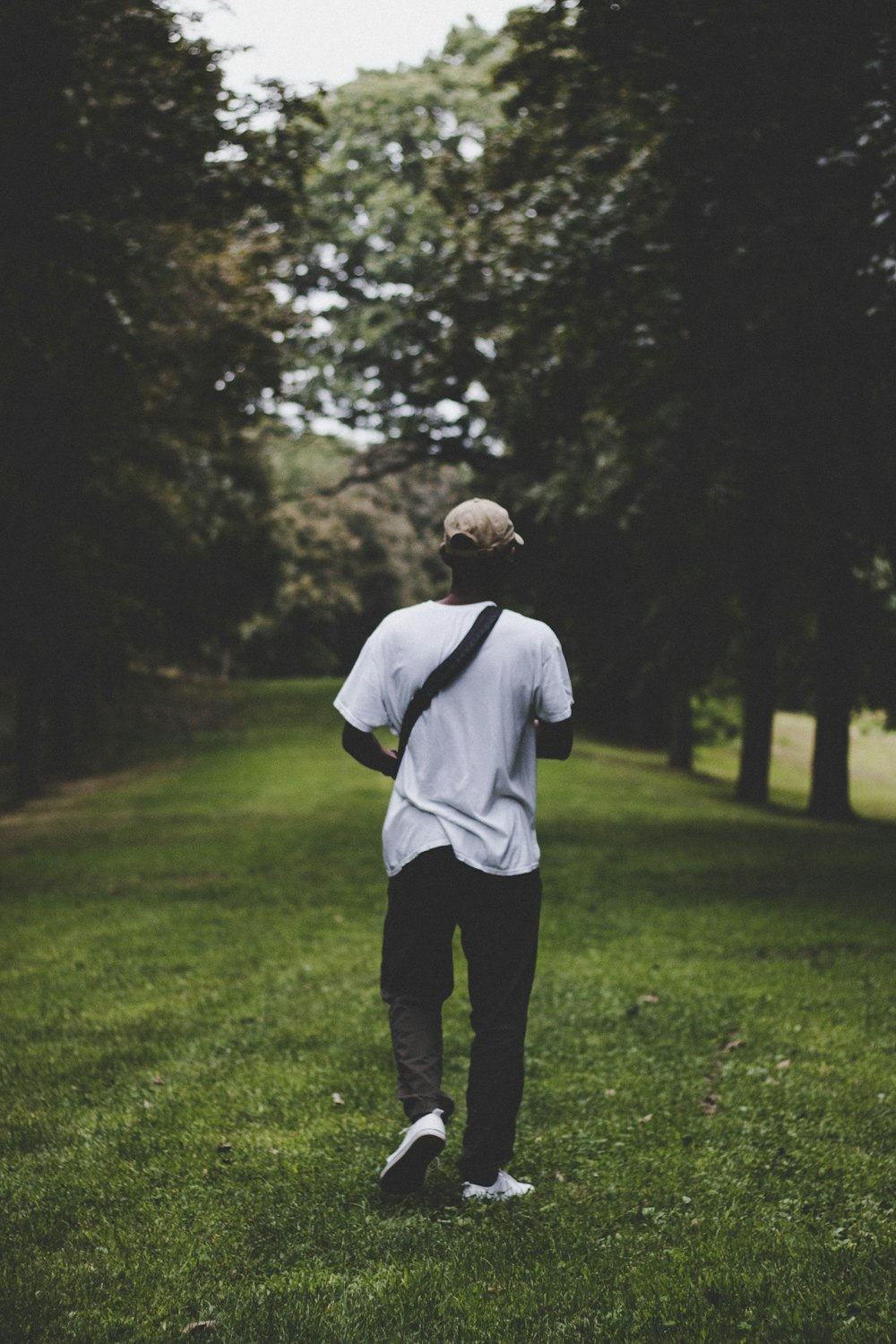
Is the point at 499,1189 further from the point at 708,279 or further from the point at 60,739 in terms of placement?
the point at 60,739

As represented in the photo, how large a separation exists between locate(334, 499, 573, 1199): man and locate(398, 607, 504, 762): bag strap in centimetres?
2

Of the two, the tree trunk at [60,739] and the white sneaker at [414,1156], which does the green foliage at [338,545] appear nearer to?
the tree trunk at [60,739]

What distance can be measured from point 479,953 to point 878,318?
299 inches

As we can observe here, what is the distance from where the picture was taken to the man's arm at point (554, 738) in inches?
161

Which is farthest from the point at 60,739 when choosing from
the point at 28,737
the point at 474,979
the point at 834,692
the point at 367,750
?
the point at 474,979

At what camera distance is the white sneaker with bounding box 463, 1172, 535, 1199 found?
4133mm

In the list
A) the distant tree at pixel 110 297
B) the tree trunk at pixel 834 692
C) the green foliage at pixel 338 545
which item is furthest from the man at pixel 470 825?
the green foliage at pixel 338 545

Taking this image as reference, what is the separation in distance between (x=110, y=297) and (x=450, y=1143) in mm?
8587

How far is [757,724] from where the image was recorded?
24500 mm

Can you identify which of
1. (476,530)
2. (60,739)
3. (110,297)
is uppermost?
(110,297)

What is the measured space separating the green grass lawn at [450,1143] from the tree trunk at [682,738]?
66.5 feet

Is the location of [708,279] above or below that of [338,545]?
below

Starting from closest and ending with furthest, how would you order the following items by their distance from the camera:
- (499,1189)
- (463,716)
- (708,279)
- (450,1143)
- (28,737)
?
(463,716)
(499,1189)
(450,1143)
(708,279)
(28,737)

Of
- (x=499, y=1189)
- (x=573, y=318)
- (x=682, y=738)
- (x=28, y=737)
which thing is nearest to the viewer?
(x=499, y=1189)
